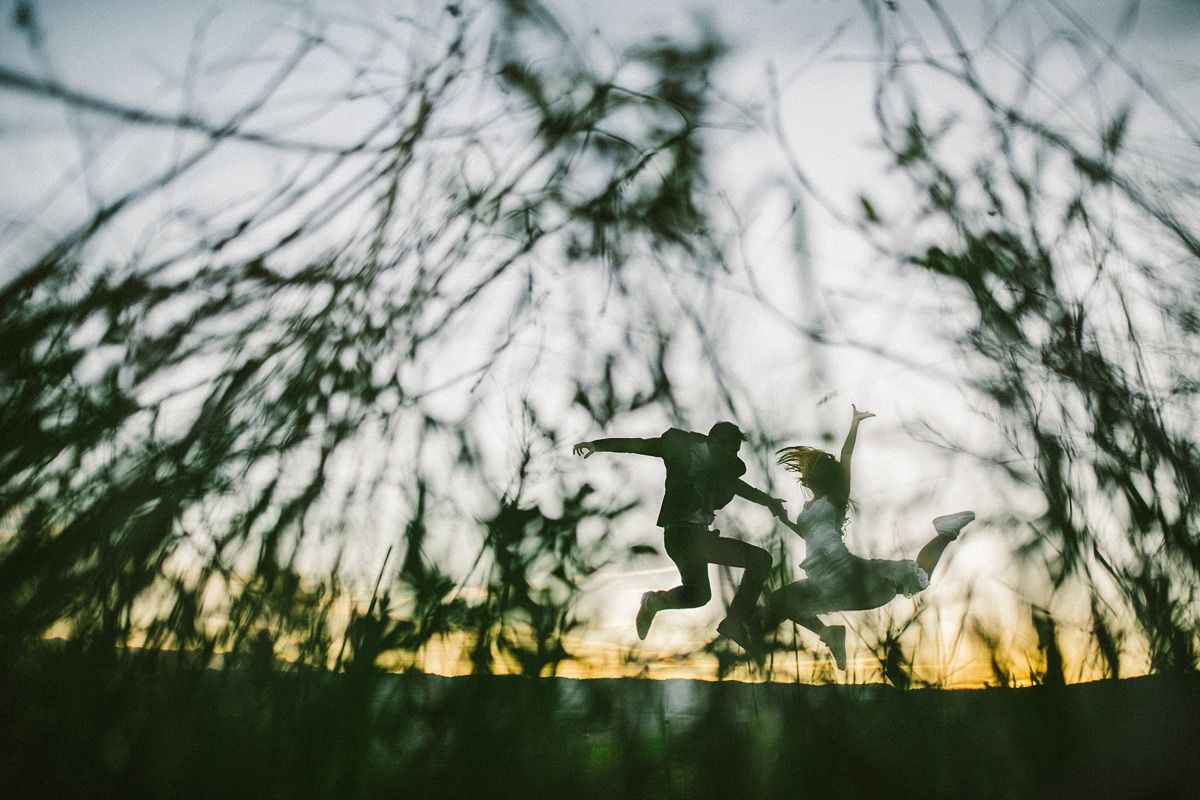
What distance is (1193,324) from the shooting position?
2746mm

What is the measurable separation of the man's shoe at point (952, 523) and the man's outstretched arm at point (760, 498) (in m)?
0.66

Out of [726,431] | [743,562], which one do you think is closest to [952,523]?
[743,562]

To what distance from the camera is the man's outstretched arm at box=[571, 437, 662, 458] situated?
2715mm

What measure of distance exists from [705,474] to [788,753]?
1.23m

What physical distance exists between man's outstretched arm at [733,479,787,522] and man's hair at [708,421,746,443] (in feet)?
0.83

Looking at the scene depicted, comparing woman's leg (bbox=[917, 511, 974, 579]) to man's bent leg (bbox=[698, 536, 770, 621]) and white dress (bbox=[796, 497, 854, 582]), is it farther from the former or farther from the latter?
man's bent leg (bbox=[698, 536, 770, 621])

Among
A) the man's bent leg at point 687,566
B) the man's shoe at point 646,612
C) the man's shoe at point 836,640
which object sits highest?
the man's bent leg at point 687,566

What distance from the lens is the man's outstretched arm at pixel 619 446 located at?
2715 mm

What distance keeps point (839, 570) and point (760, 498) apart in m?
0.45

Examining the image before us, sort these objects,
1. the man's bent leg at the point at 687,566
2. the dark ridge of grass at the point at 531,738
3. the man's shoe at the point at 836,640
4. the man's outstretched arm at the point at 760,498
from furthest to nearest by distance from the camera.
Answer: the man's bent leg at the point at 687,566
the man's outstretched arm at the point at 760,498
the man's shoe at the point at 836,640
the dark ridge of grass at the point at 531,738

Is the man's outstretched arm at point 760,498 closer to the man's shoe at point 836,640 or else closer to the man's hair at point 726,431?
the man's hair at point 726,431

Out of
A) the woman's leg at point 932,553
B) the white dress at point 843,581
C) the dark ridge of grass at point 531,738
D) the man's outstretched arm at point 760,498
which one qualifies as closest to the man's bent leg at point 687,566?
the man's outstretched arm at point 760,498

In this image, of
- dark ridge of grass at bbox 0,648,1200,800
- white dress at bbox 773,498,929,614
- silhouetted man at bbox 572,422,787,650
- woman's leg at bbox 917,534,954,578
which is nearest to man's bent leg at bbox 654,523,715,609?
silhouetted man at bbox 572,422,787,650

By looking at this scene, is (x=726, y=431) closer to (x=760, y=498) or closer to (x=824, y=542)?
(x=760, y=498)
